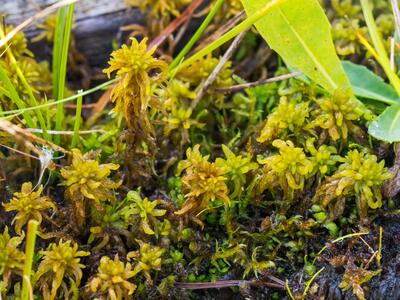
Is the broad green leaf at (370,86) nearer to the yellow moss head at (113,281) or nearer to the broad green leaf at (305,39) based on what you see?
the broad green leaf at (305,39)

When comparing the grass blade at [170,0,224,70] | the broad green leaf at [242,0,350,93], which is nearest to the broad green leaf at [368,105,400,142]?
the broad green leaf at [242,0,350,93]

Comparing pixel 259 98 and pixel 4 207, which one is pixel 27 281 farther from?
pixel 259 98

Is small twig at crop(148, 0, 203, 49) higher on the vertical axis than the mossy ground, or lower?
higher

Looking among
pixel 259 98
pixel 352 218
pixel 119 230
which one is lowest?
pixel 352 218

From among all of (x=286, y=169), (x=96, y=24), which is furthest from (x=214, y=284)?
(x=96, y=24)

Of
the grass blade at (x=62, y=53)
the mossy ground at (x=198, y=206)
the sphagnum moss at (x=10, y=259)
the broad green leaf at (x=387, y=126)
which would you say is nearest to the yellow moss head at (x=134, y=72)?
the mossy ground at (x=198, y=206)

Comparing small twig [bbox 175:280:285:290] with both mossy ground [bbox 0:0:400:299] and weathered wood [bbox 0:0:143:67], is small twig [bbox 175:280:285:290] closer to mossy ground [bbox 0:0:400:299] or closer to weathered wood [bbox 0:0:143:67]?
mossy ground [bbox 0:0:400:299]

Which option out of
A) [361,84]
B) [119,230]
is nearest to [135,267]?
[119,230]

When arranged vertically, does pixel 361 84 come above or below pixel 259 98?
below
